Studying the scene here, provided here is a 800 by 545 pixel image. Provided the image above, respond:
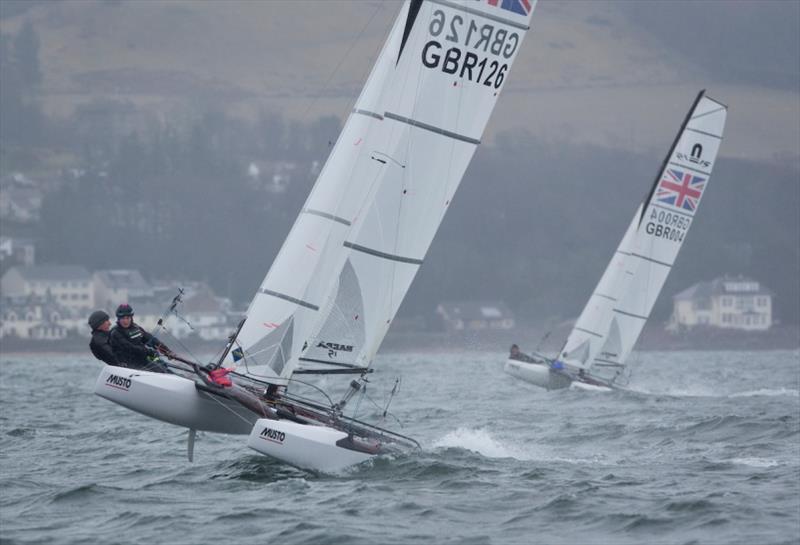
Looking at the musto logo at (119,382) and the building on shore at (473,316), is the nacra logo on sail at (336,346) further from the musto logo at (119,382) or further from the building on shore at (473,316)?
the building on shore at (473,316)

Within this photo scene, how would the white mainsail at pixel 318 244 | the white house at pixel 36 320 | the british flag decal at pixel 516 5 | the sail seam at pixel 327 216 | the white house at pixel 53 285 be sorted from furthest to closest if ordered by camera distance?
1. the white house at pixel 53 285
2. the white house at pixel 36 320
3. the british flag decal at pixel 516 5
4. the sail seam at pixel 327 216
5. the white mainsail at pixel 318 244

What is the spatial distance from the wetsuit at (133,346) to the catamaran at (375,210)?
0.49 m

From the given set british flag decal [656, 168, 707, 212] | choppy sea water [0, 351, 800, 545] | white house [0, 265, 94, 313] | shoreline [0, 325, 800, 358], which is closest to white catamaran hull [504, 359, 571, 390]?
british flag decal [656, 168, 707, 212]

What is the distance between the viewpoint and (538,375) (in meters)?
27.4

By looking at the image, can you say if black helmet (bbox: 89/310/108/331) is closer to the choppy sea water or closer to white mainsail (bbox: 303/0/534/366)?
the choppy sea water

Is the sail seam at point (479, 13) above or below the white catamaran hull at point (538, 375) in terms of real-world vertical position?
above

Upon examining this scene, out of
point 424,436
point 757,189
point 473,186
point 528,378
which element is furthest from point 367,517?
point 473,186

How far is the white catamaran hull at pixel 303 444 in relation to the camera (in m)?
11.8

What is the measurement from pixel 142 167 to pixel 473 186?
108ft

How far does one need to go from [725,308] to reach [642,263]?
245ft

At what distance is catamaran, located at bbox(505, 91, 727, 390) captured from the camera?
27391 mm

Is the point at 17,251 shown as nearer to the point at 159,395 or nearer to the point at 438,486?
the point at 159,395

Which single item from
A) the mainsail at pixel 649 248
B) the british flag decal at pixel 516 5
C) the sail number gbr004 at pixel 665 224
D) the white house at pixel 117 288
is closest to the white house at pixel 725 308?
the white house at pixel 117 288

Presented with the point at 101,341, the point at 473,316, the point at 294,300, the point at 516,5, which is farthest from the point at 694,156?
the point at 473,316
